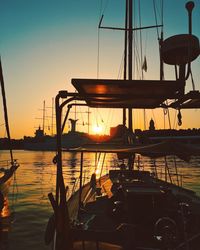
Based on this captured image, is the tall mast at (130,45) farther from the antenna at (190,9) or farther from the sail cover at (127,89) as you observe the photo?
the antenna at (190,9)

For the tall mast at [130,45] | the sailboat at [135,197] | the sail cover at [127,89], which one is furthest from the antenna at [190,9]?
the tall mast at [130,45]

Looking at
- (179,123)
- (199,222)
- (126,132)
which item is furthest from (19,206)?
(179,123)

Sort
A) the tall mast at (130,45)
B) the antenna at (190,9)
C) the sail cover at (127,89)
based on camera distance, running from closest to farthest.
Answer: the sail cover at (127,89) → the antenna at (190,9) → the tall mast at (130,45)

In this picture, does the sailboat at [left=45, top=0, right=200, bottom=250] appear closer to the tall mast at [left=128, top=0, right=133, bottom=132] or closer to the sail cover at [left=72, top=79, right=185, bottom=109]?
the sail cover at [left=72, top=79, right=185, bottom=109]

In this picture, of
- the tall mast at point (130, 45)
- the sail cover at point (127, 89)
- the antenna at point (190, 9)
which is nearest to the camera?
the sail cover at point (127, 89)

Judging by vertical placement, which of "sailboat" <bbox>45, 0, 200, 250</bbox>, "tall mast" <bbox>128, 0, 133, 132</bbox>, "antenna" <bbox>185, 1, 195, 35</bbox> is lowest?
"sailboat" <bbox>45, 0, 200, 250</bbox>

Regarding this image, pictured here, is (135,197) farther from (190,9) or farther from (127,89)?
(190,9)

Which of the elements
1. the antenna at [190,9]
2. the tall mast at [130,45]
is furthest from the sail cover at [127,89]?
the tall mast at [130,45]

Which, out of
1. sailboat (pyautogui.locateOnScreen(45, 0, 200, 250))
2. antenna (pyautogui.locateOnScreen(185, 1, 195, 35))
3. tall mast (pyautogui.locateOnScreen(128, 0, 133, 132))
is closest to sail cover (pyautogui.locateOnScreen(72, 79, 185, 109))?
sailboat (pyautogui.locateOnScreen(45, 0, 200, 250))

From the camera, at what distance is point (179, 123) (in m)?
5.38

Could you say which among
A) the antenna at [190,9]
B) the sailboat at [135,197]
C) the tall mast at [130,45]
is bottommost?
the sailboat at [135,197]

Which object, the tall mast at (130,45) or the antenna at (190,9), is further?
the tall mast at (130,45)

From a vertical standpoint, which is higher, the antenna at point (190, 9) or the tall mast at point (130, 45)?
the tall mast at point (130, 45)

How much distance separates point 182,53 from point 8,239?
1257 centimetres
